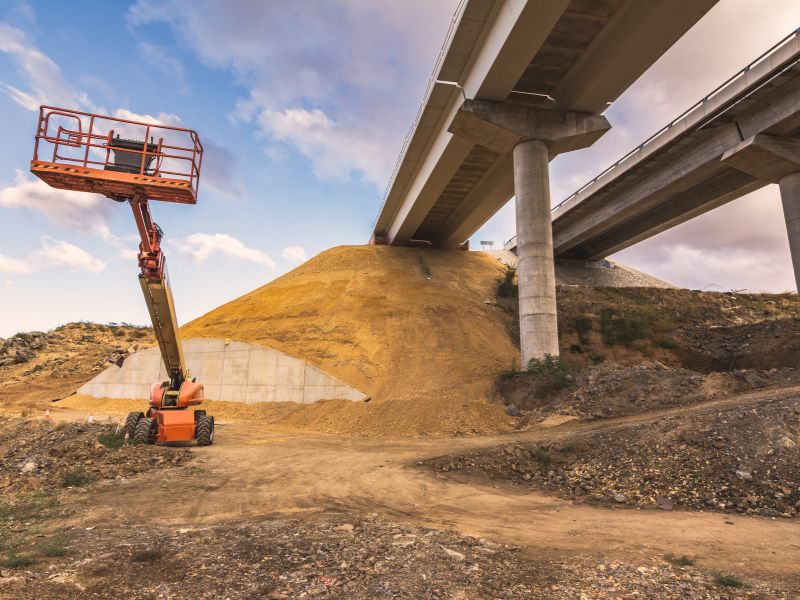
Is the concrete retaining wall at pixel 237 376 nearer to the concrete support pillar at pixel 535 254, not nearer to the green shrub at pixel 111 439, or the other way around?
the concrete support pillar at pixel 535 254

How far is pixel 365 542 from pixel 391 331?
77.8ft

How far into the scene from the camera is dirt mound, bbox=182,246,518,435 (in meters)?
20.4

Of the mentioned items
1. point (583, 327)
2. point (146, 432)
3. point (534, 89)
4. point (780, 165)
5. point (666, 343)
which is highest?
point (534, 89)

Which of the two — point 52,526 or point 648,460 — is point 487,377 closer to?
point 648,460

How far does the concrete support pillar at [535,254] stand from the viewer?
2180cm

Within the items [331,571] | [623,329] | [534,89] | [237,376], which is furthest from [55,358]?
[623,329]

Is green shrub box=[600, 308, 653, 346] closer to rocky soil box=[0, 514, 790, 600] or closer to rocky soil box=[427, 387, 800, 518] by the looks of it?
rocky soil box=[427, 387, 800, 518]

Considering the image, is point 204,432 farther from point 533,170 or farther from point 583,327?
point 583,327

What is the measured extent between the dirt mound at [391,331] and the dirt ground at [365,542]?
9195mm

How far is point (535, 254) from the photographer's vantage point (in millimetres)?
22391

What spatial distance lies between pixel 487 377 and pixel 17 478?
18224 mm

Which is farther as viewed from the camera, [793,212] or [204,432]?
[793,212]

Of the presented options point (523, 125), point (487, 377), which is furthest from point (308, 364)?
point (523, 125)

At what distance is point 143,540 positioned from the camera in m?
6.41
